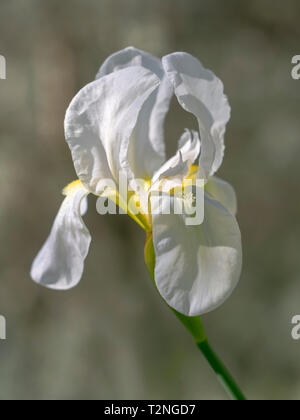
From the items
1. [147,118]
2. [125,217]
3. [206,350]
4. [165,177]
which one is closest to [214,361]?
[206,350]

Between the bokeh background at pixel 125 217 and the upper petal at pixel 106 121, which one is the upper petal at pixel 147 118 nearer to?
the upper petal at pixel 106 121

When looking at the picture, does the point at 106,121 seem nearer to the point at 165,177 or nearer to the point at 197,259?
the point at 165,177

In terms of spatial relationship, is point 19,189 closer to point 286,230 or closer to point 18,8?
point 18,8

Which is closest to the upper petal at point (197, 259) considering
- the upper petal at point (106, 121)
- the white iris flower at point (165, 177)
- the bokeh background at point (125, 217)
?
the white iris flower at point (165, 177)

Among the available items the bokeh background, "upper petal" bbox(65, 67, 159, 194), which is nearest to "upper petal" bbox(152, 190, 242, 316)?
"upper petal" bbox(65, 67, 159, 194)

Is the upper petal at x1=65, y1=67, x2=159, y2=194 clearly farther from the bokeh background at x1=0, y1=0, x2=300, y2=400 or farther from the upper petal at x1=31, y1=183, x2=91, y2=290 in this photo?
the bokeh background at x1=0, y1=0, x2=300, y2=400
